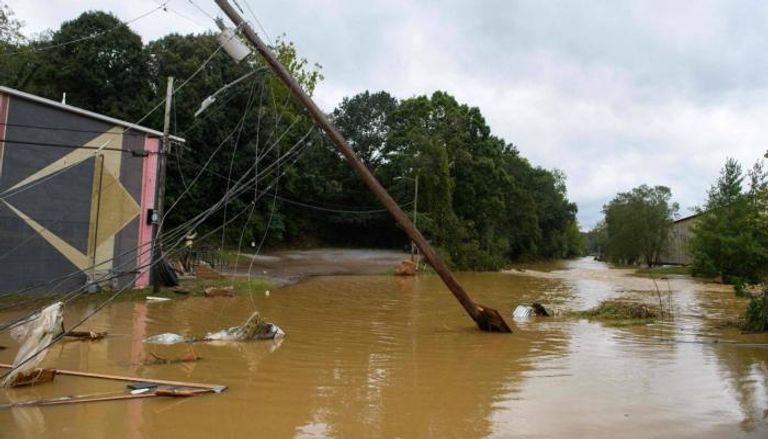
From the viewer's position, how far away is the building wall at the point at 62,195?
15.9m

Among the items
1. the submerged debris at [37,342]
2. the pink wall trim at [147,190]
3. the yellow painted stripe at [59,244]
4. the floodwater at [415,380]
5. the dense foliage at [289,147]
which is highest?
the dense foliage at [289,147]

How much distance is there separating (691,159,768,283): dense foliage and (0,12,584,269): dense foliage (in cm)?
1445

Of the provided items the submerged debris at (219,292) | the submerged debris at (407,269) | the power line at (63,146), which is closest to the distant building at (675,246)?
the submerged debris at (407,269)

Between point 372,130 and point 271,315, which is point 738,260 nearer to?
point 271,315

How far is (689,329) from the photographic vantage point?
14.3 meters

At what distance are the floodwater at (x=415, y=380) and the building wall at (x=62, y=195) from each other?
312 centimetres

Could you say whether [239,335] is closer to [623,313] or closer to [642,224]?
[623,313]

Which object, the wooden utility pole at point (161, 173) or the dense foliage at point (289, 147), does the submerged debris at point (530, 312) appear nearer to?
the dense foliage at point (289, 147)

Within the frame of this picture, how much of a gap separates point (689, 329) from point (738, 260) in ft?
76.2

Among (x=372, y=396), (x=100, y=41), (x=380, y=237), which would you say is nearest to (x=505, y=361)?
(x=372, y=396)

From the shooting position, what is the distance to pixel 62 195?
1688cm

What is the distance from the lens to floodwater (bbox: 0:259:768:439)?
5.98 metres

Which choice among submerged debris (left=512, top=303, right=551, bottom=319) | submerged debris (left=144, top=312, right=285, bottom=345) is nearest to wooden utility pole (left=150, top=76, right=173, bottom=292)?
submerged debris (left=144, top=312, right=285, bottom=345)

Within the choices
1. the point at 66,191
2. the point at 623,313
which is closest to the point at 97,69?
the point at 66,191
